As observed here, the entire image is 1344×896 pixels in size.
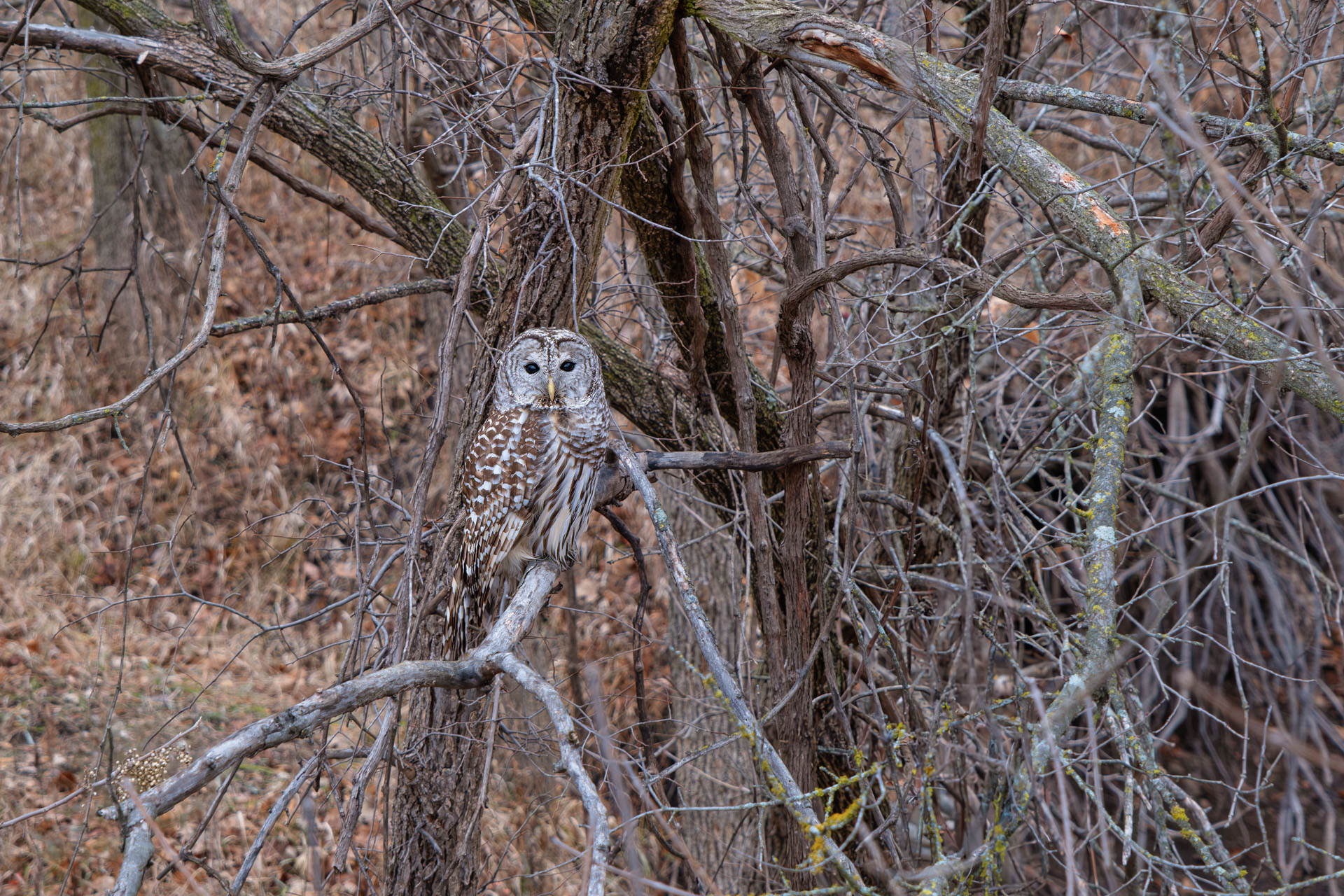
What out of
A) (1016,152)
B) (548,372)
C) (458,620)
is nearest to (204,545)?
(458,620)

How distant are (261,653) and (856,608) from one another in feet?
18.3

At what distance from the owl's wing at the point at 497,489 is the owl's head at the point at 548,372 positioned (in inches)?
4.1

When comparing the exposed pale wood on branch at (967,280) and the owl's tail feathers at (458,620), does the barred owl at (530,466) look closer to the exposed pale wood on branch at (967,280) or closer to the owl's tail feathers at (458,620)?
the owl's tail feathers at (458,620)

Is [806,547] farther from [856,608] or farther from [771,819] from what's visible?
[771,819]

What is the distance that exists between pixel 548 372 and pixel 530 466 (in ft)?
1.42

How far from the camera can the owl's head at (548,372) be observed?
10.1 ft

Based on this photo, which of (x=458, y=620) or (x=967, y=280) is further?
(x=458, y=620)

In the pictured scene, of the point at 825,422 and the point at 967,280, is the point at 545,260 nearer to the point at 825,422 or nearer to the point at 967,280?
the point at 967,280

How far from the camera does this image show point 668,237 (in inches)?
130

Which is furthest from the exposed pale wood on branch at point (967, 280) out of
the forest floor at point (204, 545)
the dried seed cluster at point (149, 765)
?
the forest floor at point (204, 545)

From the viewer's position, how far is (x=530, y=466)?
11.4 feet

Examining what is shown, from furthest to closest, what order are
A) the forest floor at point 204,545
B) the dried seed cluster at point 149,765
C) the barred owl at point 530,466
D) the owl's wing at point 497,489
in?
the forest floor at point 204,545 → the owl's wing at point 497,489 → the barred owl at point 530,466 → the dried seed cluster at point 149,765

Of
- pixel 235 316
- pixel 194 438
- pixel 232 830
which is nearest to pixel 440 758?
pixel 232 830

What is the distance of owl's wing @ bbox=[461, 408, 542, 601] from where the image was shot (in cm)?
334
